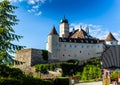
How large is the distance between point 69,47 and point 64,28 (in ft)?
29.4

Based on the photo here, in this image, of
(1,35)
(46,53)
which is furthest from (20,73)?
(46,53)

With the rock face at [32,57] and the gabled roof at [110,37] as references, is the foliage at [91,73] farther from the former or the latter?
the gabled roof at [110,37]

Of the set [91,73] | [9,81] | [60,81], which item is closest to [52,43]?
[91,73]

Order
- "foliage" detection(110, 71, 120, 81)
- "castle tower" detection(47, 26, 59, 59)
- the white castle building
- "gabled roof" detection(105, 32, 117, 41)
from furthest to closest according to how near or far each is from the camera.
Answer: "gabled roof" detection(105, 32, 117, 41), the white castle building, "castle tower" detection(47, 26, 59, 59), "foliage" detection(110, 71, 120, 81)

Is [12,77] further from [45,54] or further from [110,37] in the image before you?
[110,37]

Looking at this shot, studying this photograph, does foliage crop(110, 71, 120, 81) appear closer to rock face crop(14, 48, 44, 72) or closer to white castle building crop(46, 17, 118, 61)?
rock face crop(14, 48, 44, 72)

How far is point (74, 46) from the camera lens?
9244cm

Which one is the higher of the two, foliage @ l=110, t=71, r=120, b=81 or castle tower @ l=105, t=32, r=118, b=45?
castle tower @ l=105, t=32, r=118, b=45

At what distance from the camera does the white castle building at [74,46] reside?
88.1 metres

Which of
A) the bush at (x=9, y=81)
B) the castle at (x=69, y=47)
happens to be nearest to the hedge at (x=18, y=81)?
the bush at (x=9, y=81)

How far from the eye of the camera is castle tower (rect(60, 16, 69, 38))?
323ft

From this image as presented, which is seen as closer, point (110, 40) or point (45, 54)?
point (45, 54)

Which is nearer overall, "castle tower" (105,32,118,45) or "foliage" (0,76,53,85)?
"foliage" (0,76,53,85)

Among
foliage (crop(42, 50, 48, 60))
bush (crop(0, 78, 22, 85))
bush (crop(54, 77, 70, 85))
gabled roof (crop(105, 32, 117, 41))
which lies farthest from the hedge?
gabled roof (crop(105, 32, 117, 41))
